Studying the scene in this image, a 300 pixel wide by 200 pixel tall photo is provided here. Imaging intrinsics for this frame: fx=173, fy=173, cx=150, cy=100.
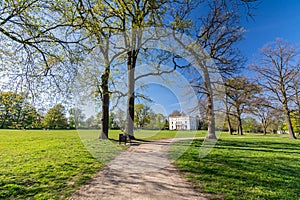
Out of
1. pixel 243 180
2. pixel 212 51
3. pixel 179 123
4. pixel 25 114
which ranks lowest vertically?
pixel 243 180

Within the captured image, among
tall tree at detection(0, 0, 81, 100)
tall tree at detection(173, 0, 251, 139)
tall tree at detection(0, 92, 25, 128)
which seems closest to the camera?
tall tree at detection(0, 0, 81, 100)

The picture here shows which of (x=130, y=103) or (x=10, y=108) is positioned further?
(x=130, y=103)

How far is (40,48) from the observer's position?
235 inches

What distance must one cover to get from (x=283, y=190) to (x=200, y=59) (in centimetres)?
1072

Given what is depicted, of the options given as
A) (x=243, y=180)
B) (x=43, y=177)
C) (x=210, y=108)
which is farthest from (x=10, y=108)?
(x=210, y=108)

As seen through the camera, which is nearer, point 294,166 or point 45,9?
point 45,9

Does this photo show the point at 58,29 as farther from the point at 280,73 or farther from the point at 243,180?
the point at 280,73

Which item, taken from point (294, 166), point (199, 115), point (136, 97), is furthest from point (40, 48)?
point (199, 115)

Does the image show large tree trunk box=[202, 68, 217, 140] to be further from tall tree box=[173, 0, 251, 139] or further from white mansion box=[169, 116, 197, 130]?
white mansion box=[169, 116, 197, 130]

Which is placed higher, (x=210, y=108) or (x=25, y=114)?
(x=210, y=108)

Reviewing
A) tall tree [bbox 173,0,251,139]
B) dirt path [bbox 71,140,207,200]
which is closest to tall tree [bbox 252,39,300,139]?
tall tree [bbox 173,0,251,139]

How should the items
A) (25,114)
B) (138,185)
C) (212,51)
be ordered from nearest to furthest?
(138,185) → (25,114) → (212,51)

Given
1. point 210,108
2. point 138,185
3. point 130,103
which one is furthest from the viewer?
point 210,108

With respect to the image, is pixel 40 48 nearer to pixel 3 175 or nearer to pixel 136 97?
pixel 3 175
